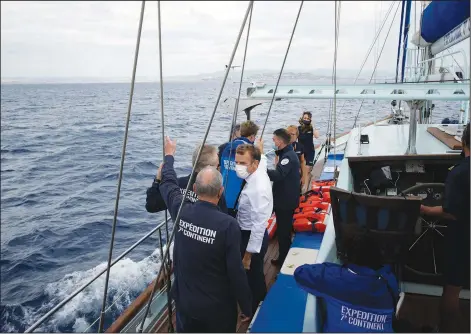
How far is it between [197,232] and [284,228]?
209cm

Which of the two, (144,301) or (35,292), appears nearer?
(144,301)

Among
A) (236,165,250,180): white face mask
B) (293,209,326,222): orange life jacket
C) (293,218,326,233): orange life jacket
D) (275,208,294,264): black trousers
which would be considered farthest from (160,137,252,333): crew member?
(293,209,326,222): orange life jacket

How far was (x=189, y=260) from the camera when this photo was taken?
7.18 ft

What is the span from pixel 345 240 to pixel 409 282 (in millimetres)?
967

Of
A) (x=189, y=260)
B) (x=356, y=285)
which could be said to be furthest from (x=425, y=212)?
(x=189, y=260)

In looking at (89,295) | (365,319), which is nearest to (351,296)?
(365,319)

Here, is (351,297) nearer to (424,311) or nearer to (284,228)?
(424,311)

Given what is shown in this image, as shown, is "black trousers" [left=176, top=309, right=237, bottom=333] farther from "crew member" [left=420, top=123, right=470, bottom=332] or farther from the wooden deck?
"crew member" [left=420, top=123, right=470, bottom=332]

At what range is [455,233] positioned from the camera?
2307mm

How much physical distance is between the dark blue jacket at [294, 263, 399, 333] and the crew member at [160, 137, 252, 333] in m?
0.43

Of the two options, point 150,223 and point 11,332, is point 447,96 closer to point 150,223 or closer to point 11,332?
point 11,332

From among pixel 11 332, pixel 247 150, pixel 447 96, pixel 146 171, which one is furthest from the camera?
pixel 146 171

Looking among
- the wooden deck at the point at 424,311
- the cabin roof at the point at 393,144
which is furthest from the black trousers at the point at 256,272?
the cabin roof at the point at 393,144

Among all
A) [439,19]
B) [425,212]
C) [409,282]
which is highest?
[439,19]
